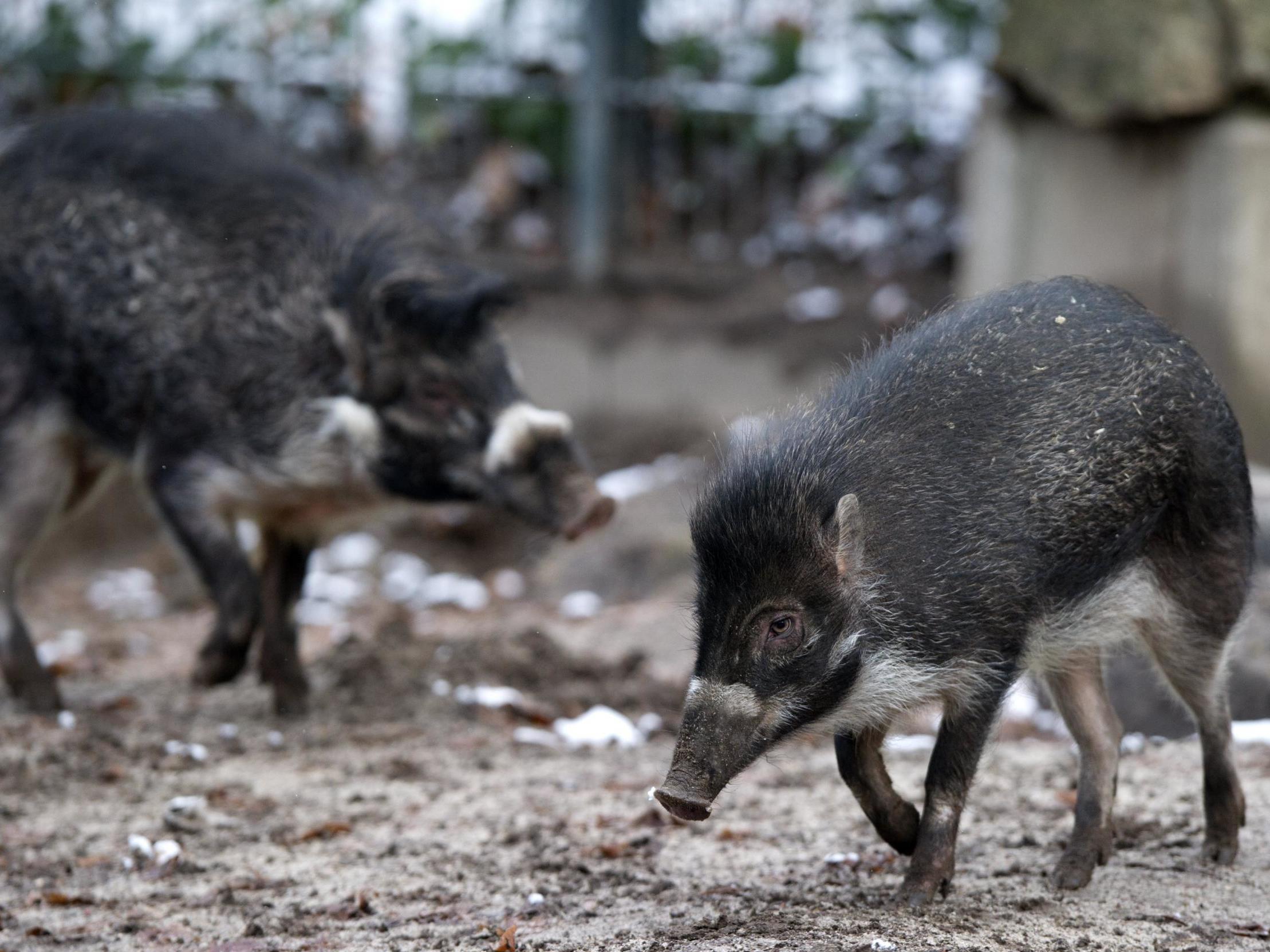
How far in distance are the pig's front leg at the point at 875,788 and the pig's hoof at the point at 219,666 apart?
2.99 meters

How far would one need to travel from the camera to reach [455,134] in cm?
1085

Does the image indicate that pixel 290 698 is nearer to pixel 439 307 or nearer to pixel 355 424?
pixel 355 424

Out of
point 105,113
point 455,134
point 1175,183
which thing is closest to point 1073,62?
point 1175,183

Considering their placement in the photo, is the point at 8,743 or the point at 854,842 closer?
the point at 854,842

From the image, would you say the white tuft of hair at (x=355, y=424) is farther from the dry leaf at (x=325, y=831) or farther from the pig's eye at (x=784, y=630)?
the pig's eye at (x=784, y=630)

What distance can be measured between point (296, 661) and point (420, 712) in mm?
543

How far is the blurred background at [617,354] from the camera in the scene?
429 centimetres

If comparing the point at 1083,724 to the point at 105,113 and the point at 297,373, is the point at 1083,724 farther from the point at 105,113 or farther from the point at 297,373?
the point at 105,113

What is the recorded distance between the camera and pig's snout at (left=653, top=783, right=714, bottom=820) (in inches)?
133

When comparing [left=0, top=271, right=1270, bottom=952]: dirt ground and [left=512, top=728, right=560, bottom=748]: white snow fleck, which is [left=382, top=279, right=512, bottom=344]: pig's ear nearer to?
[left=0, top=271, right=1270, bottom=952]: dirt ground

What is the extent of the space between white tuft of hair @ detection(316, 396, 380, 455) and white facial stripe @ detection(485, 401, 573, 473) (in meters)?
0.42

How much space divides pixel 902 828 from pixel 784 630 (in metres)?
0.59

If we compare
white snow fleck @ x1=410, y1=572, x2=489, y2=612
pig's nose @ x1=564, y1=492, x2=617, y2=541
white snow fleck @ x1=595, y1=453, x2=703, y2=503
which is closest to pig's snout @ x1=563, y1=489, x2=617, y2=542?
pig's nose @ x1=564, y1=492, x2=617, y2=541

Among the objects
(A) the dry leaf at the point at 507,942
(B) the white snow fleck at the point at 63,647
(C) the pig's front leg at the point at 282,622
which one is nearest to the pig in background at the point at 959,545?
(A) the dry leaf at the point at 507,942
